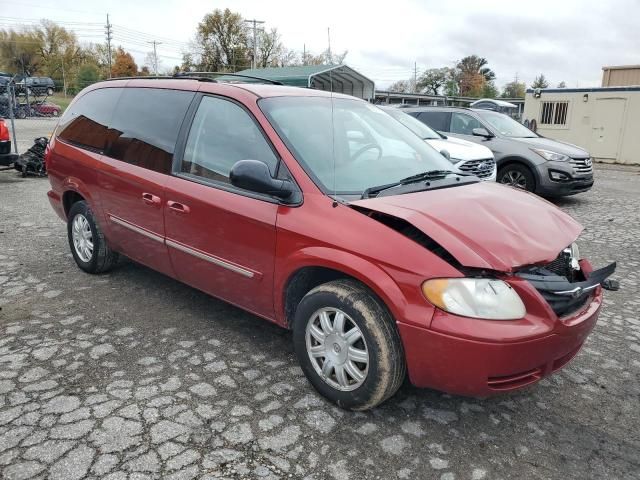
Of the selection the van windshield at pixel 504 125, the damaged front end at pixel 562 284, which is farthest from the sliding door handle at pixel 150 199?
the van windshield at pixel 504 125

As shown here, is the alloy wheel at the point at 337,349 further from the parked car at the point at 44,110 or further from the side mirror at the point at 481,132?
the parked car at the point at 44,110

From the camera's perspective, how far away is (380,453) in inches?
101

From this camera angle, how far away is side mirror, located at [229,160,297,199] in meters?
2.94

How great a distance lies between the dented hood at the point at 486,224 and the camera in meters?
2.54

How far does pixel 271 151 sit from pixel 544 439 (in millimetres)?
2213

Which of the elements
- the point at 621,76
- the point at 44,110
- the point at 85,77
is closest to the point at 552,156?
the point at 621,76

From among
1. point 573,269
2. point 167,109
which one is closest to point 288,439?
point 573,269

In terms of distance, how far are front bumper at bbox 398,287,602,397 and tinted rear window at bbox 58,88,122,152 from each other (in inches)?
129

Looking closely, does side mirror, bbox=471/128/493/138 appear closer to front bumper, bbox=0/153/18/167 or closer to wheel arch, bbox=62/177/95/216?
wheel arch, bbox=62/177/95/216

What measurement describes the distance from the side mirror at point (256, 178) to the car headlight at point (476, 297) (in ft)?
3.38

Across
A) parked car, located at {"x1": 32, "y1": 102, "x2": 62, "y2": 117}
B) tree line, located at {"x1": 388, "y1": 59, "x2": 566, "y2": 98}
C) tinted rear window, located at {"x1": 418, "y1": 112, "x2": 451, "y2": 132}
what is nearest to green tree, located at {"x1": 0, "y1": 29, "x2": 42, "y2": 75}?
parked car, located at {"x1": 32, "y1": 102, "x2": 62, "y2": 117}

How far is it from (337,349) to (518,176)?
25.8ft

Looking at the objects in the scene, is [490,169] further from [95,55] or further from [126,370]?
[95,55]

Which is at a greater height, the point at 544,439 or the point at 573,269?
the point at 573,269
